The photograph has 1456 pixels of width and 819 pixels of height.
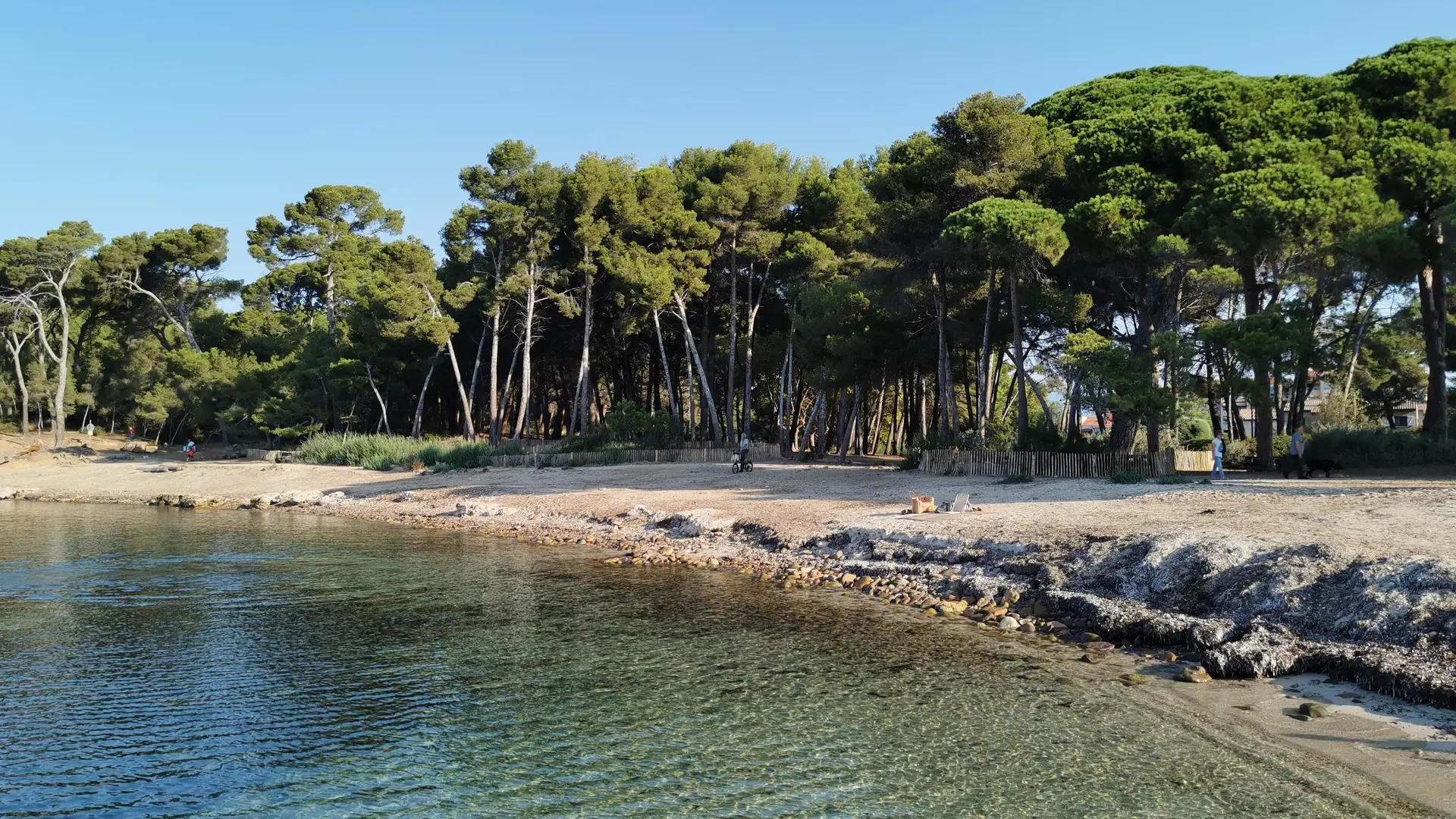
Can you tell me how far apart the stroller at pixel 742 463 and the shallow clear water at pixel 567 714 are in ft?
49.8

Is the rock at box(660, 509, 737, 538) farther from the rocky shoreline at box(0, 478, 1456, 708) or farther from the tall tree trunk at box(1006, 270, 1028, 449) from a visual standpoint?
the tall tree trunk at box(1006, 270, 1028, 449)

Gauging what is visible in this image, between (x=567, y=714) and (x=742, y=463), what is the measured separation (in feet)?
72.6

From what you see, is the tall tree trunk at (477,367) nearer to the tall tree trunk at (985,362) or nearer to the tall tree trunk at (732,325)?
the tall tree trunk at (732,325)

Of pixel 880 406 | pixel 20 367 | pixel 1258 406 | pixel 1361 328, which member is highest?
pixel 1361 328

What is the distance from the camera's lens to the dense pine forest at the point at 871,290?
2214cm

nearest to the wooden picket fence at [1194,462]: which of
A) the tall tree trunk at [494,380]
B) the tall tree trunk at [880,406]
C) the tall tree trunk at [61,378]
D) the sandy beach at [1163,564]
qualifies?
the sandy beach at [1163,564]

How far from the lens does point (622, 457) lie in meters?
36.7

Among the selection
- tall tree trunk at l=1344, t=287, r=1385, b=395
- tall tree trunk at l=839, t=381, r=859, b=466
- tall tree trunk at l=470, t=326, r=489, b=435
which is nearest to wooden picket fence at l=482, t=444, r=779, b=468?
tall tree trunk at l=839, t=381, r=859, b=466

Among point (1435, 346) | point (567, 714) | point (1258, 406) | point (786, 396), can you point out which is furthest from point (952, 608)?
point (786, 396)

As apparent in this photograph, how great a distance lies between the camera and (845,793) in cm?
692

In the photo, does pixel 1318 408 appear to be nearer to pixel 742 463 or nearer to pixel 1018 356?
pixel 1018 356

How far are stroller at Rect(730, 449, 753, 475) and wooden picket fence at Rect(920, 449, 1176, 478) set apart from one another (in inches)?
269

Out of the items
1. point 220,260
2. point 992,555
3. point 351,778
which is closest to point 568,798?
point 351,778

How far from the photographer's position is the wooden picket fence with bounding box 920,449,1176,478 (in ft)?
74.8
